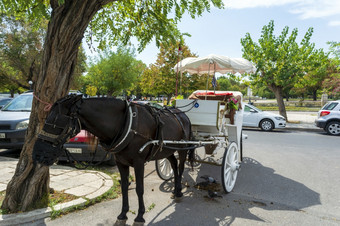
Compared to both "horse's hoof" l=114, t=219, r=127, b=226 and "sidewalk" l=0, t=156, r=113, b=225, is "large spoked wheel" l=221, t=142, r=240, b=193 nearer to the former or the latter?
"horse's hoof" l=114, t=219, r=127, b=226

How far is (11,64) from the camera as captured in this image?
2706 cm

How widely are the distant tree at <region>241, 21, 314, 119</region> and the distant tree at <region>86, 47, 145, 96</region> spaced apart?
21.1 meters

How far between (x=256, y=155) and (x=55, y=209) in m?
6.39

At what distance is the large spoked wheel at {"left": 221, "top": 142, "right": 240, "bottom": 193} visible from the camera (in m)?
4.53

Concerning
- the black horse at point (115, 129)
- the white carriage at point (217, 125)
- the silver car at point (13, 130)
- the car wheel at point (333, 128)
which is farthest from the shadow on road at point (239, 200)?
the car wheel at point (333, 128)

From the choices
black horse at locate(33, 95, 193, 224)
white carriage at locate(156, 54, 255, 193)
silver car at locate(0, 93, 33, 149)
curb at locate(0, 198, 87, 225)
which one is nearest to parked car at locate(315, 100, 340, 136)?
white carriage at locate(156, 54, 255, 193)

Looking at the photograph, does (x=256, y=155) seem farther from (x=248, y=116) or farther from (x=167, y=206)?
(x=248, y=116)

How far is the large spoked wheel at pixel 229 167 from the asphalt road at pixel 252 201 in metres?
0.18

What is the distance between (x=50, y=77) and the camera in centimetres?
358

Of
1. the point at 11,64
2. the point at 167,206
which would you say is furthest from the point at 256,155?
the point at 11,64

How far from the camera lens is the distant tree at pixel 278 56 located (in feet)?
53.2

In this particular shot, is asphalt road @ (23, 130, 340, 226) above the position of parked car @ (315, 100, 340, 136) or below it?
below

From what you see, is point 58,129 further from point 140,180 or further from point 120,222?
point 120,222

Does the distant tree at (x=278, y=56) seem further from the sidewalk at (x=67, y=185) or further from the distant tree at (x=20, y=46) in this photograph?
the distant tree at (x=20, y=46)
